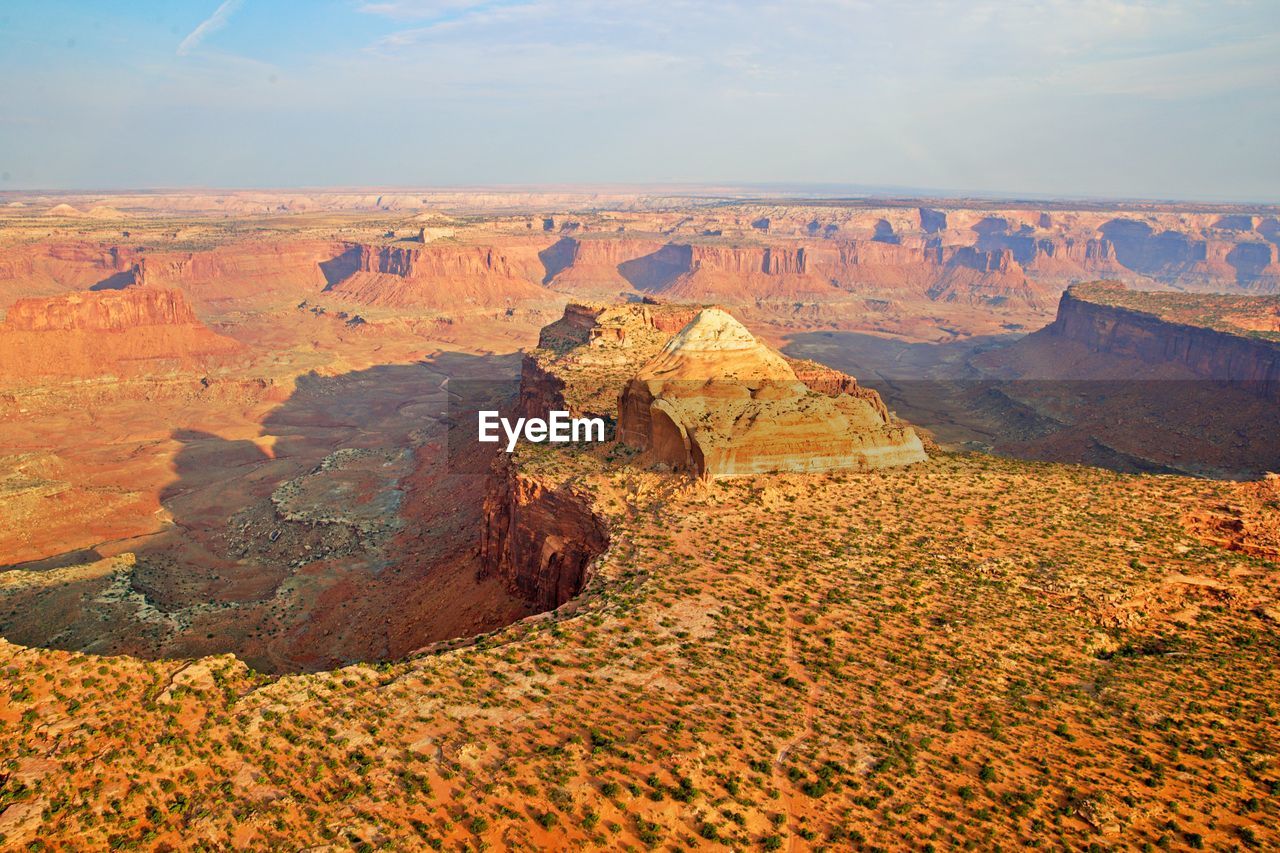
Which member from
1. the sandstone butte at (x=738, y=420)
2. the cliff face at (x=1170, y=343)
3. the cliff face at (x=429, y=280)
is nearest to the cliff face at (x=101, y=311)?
the cliff face at (x=429, y=280)

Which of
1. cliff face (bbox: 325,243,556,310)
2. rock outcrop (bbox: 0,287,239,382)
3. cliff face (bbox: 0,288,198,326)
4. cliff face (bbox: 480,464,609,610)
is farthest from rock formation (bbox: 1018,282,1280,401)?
cliff face (bbox: 0,288,198,326)

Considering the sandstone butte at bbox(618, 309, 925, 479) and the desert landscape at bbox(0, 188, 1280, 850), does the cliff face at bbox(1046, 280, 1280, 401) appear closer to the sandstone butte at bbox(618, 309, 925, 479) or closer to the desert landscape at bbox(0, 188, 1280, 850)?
the desert landscape at bbox(0, 188, 1280, 850)

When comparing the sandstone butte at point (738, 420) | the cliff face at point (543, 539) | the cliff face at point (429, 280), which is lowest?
the cliff face at point (543, 539)

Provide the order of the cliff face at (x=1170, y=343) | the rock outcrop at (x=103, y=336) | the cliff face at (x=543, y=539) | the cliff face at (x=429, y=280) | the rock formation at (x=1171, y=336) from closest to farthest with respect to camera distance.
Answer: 1. the cliff face at (x=543, y=539)
2. the cliff face at (x=1170, y=343)
3. the rock formation at (x=1171, y=336)
4. the rock outcrop at (x=103, y=336)
5. the cliff face at (x=429, y=280)

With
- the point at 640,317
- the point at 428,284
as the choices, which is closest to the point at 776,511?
the point at 640,317

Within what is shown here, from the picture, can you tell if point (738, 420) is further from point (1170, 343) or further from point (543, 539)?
point (1170, 343)

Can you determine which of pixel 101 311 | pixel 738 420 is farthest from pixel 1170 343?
pixel 101 311

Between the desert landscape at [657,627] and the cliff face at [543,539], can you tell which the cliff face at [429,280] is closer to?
the desert landscape at [657,627]
